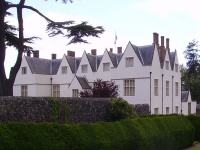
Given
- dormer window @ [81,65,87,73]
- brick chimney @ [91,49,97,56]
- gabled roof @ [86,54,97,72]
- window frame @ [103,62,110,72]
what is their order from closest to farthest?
window frame @ [103,62,110,72]
gabled roof @ [86,54,97,72]
dormer window @ [81,65,87,73]
brick chimney @ [91,49,97,56]

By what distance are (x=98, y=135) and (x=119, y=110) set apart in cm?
657

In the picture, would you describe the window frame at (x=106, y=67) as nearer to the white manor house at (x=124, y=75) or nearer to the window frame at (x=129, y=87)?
the white manor house at (x=124, y=75)

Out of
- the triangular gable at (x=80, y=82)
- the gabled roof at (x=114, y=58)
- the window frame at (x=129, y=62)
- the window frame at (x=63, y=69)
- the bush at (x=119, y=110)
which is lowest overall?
the bush at (x=119, y=110)

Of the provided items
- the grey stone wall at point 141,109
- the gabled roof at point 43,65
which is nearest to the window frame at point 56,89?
the gabled roof at point 43,65

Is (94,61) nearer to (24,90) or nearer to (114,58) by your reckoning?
(114,58)

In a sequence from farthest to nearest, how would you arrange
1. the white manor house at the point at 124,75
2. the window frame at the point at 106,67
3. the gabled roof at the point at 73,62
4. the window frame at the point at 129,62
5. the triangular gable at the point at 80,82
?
the gabled roof at the point at 73,62
the window frame at the point at 106,67
the triangular gable at the point at 80,82
the window frame at the point at 129,62
the white manor house at the point at 124,75

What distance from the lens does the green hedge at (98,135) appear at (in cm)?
1030

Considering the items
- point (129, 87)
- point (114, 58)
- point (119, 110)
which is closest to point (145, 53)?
point (129, 87)

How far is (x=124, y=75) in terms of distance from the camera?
124 ft

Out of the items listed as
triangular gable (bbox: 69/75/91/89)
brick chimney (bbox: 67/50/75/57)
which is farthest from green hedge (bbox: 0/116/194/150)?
brick chimney (bbox: 67/50/75/57)

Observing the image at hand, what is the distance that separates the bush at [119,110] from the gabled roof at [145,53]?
17.1 metres

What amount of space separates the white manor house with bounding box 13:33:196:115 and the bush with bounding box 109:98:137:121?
15767 mm

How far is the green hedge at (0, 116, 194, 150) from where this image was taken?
33.8ft

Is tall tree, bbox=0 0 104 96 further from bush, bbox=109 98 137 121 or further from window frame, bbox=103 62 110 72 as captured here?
window frame, bbox=103 62 110 72
